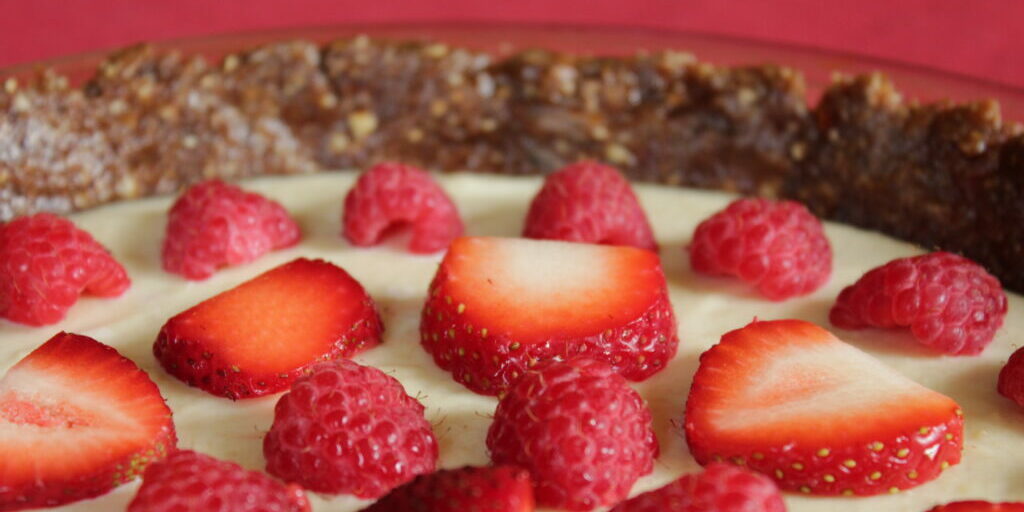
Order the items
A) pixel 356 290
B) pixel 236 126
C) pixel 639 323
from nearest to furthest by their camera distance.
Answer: pixel 639 323 < pixel 356 290 < pixel 236 126

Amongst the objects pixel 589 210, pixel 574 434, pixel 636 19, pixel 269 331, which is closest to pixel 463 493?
pixel 574 434

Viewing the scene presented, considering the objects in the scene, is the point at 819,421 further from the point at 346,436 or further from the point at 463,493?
the point at 346,436

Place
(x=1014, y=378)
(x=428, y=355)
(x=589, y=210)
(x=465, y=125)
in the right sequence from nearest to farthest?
(x=1014, y=378), (x=428, y=355), (x=589, y=210), (x=465, y=125)

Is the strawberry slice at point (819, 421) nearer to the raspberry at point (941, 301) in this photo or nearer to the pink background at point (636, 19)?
the raspberry at point (941, 301)

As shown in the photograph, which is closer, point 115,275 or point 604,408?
point 604,408

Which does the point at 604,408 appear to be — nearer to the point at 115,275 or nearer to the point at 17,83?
the point at 115,275

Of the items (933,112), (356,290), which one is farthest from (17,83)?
(933,112)

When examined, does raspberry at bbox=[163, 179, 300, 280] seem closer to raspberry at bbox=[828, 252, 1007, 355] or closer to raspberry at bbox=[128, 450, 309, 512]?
raspberry at bbox=[128, 450, 309, 512]
